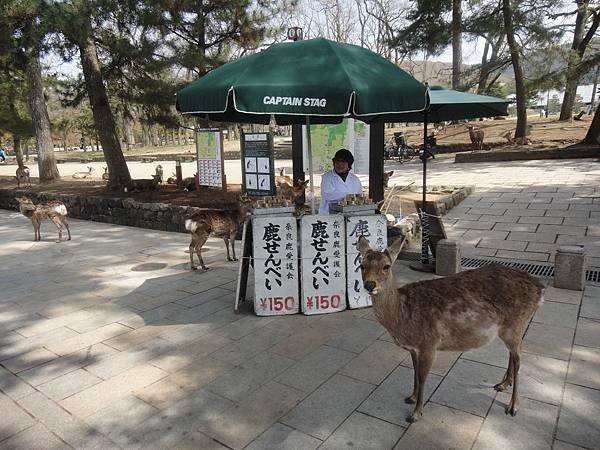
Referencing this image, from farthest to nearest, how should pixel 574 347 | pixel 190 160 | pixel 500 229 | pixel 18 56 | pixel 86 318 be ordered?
pixel 190 160, pixel 18 56, pixel 500 229, pixel 86 318, pixel 574 347

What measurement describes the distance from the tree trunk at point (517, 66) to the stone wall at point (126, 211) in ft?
53.1

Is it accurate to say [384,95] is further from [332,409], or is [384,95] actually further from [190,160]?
[190,160]

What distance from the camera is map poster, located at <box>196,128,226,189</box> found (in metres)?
11.5

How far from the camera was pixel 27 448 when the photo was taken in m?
2.97

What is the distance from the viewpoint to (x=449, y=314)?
118 inches

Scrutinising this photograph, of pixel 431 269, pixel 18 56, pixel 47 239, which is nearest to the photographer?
pixel 431 269

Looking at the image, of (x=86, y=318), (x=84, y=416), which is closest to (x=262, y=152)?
(x=86, y=318)

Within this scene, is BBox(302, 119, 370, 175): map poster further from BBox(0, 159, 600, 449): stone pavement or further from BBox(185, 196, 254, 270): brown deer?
BBox(0, 159, 600, 449): stone pavement

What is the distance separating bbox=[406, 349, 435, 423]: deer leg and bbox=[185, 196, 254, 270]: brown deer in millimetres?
4336

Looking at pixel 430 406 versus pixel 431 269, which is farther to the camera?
pixel 431 269

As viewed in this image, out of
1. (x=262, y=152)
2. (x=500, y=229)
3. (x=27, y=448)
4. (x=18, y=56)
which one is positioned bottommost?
(x=27, y=448)

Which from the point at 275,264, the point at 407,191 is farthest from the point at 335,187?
the point at 407,191

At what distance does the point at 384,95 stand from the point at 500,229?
531cm

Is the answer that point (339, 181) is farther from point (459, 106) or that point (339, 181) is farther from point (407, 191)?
point (407, 191)
